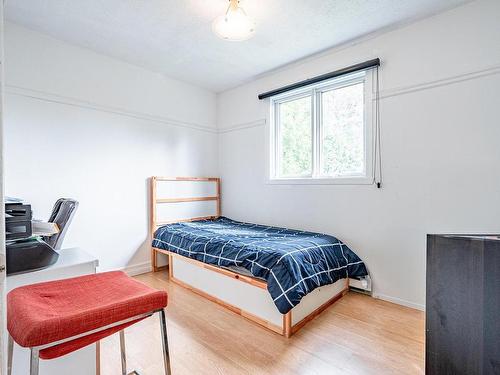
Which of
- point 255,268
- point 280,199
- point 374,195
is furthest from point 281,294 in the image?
point 280,199

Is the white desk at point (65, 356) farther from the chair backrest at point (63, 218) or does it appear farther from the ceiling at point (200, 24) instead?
the ceiling at point (200, 24)

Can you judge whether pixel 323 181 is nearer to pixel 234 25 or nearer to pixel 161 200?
pixel 234 25

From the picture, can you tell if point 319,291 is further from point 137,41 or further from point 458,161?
point 137,41

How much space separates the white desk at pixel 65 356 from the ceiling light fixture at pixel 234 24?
1.75 m

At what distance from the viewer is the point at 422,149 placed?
2.21m

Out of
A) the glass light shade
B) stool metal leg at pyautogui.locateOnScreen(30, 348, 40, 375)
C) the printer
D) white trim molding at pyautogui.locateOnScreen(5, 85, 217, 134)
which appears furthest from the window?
stool metal leg at pyautogui.locateOnScreen(30, 348, 40, 375)

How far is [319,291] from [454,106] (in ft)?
5.92

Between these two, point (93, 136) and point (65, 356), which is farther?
point (93, 136)

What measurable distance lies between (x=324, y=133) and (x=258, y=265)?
1.69 meters

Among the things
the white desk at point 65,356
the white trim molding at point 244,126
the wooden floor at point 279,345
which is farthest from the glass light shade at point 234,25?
the wooden floor at point 279,345

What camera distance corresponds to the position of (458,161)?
2.05 meters

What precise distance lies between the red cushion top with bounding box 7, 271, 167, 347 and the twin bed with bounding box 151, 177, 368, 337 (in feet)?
3.46

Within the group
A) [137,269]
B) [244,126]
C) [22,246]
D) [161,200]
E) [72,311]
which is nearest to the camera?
[72,311]

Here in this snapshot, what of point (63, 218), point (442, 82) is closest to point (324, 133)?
point (442, 82)
